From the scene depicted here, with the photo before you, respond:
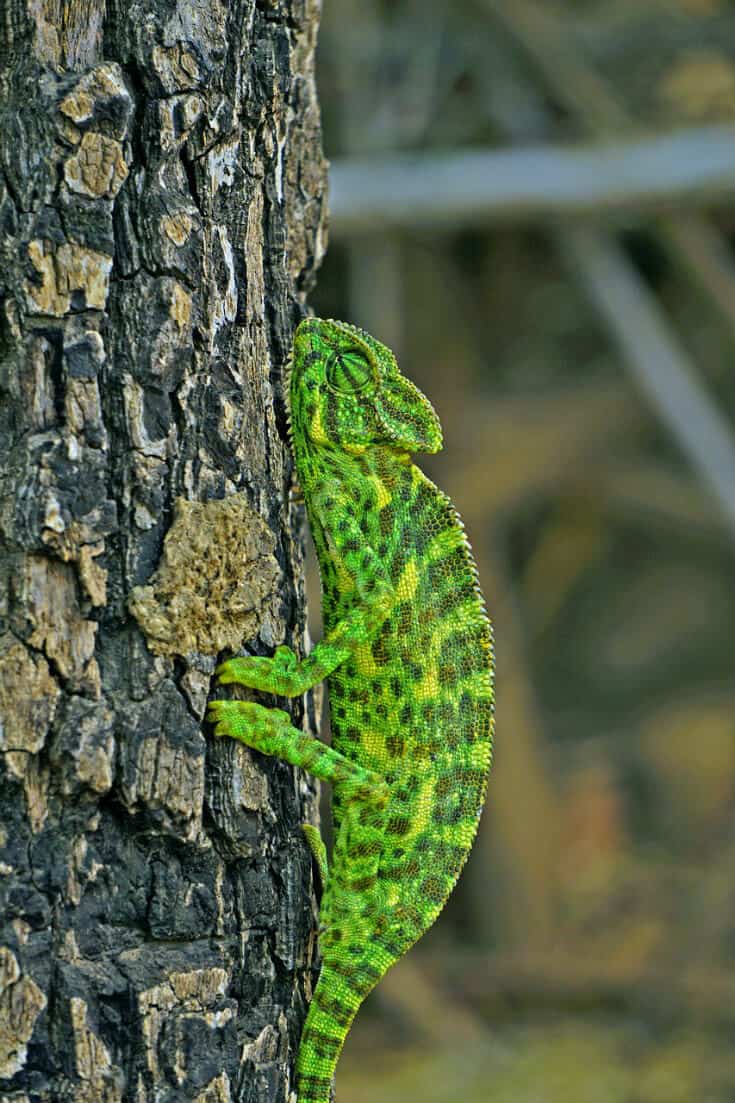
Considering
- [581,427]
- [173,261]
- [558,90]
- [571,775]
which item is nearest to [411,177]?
[558,90]

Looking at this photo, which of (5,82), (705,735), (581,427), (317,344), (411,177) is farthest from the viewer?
(705,735)

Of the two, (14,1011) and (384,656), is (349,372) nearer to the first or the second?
(384,656)

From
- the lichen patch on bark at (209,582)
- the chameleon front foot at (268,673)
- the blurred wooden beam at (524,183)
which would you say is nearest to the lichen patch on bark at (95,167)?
the lichen patch on bark at (209,582)

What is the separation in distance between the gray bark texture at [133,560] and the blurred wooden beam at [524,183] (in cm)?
383

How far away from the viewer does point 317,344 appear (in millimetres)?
2713

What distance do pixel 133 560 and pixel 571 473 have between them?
18.9 feet

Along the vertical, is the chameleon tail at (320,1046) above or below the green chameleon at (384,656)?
below

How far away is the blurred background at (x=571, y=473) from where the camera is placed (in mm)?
6422

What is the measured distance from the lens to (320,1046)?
2.55m

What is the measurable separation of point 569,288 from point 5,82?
618 centimetres

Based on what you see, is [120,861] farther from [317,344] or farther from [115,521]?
[317,344]

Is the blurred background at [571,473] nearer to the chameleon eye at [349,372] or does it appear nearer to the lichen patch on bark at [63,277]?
the chameleon eye at [349,372]

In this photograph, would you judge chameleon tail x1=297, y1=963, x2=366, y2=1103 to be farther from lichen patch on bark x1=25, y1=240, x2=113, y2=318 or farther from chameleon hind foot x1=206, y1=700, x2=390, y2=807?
lichen patch on bark x1=25, y1=240, x2=113, y2=318

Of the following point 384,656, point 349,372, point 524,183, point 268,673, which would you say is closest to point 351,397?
point 349,372
